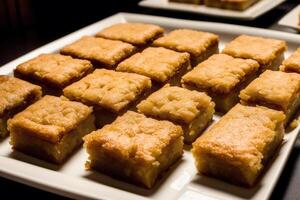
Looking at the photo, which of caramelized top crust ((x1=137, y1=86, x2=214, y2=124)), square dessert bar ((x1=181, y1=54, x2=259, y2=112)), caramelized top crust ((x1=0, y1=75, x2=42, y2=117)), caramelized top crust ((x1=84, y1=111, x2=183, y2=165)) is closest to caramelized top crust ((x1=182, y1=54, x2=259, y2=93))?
square dessert bar ((x1=181, y1=54, x2=259, y2=112))

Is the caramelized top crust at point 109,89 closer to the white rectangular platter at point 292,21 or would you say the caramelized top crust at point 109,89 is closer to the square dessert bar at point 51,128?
the square dessert bar at point 51,128

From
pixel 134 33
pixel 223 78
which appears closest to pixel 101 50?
pixel 134 33

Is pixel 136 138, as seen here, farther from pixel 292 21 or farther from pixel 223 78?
pixel 292 21

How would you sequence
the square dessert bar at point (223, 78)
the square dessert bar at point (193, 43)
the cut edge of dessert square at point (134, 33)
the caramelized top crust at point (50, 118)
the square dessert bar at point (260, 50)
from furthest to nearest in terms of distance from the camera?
the cut edge of dessert square at point (134, 33) → the square dessert bar at point (193, 43) → the square dessert bar at point (260, 50) → the square dessert bar at point (223, 78) → the caramelized top crust at point (50, 118)

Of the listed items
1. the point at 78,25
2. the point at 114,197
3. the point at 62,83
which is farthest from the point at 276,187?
the point at 78,25

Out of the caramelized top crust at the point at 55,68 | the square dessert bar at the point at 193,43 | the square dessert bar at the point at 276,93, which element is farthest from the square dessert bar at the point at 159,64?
the square dessert bar at the point at 276,93

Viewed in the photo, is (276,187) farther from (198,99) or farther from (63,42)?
(63,42)

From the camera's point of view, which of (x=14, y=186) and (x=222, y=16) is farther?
(x=222, y=16)
